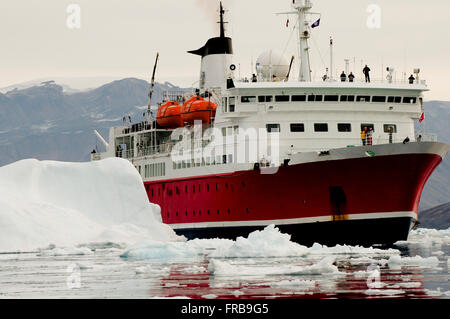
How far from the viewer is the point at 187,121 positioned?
48656mm

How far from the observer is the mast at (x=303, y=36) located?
148ft

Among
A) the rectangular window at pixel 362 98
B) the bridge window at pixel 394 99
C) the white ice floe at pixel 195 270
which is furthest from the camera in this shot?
the bridge window at pixel 394 99

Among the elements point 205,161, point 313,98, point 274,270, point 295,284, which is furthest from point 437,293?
point 205,161

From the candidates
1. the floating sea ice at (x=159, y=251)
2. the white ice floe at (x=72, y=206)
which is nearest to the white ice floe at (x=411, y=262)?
the floating sea ice at (x=159, y=251)

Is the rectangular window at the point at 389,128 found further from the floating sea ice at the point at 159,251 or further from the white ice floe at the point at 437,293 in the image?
the white ice floe at the point at 437,293

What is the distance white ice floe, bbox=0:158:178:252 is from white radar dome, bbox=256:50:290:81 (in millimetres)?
9739

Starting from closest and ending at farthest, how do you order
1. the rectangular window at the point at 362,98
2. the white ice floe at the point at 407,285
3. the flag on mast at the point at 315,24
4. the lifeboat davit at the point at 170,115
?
the white ice floe at the point at 407,285, the rectangular window at the point at 362,98, the flag on mast at the point at 315,24, the lifeboat davit at the point at 170,115

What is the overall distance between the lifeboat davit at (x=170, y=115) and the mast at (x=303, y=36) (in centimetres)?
877

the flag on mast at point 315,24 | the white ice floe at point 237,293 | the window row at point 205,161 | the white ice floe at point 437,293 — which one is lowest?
the white ice floe at point 437,293

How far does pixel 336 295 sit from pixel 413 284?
3006 millimetres
